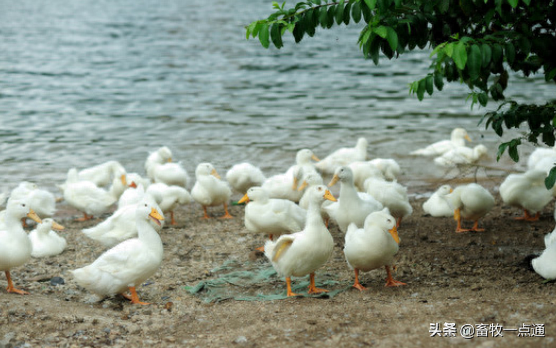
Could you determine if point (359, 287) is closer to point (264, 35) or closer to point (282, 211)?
point (282, 211)

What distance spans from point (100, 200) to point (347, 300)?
5.49 meters

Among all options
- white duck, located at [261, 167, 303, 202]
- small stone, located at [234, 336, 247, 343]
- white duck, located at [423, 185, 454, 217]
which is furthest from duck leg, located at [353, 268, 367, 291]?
white duck, located at [261, 167, 303, 202]

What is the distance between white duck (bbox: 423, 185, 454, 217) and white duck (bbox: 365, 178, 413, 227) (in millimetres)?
646

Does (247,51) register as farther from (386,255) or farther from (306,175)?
(386,255)

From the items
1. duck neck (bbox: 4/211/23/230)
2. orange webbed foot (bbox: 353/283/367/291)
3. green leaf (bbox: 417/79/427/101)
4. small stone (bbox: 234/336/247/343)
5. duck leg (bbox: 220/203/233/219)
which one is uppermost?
green leaf (bbox: 417/79/427/101)

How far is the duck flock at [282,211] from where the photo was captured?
648 cm

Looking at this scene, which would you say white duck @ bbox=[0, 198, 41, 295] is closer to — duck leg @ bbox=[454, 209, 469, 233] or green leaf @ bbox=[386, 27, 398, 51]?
green leaf @ bbox=[386, 27, 398, 51]

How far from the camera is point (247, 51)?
29.6m

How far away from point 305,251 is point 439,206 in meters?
3.85

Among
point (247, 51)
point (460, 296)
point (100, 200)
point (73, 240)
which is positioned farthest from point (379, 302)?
point (247, 51)

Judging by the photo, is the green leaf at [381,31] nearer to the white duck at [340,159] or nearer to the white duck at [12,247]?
the white duck at [12,247]

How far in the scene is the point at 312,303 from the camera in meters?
6.28

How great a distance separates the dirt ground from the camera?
5.02 metres

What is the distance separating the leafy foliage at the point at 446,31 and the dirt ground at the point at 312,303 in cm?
150
